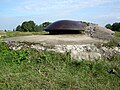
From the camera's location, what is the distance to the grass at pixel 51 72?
3.95 metres

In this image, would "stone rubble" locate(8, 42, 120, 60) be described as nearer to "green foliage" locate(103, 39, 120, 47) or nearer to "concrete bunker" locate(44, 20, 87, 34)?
"green foliage" locate(103, 39, 120, 47)

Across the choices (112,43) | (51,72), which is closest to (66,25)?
(112,43)

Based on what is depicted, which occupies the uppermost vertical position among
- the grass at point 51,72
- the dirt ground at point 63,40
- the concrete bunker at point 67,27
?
the concrete bunker at point 67,27

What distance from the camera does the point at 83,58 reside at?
206 inches

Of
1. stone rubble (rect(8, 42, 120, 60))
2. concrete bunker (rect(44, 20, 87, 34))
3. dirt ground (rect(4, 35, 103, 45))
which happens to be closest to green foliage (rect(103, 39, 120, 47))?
stone rubble (rect(8, 42, 120, 60))

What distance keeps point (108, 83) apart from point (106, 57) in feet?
4.22

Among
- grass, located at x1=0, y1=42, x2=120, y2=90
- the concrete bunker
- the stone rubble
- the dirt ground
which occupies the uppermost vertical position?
the concrete bunker

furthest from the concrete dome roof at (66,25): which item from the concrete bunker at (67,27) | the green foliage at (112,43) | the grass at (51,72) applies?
the grass at (51,72)

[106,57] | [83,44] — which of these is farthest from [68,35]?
[106,57]

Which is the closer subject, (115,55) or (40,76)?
(40,76)

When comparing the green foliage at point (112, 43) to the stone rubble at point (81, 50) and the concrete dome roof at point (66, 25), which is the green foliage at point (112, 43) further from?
the concrete dome roof at point (66, 25)

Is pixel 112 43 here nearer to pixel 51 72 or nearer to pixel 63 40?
pixel 63 40

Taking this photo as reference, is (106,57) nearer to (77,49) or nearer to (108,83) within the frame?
(77,49)

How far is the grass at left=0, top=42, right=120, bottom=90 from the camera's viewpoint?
12.9ft
